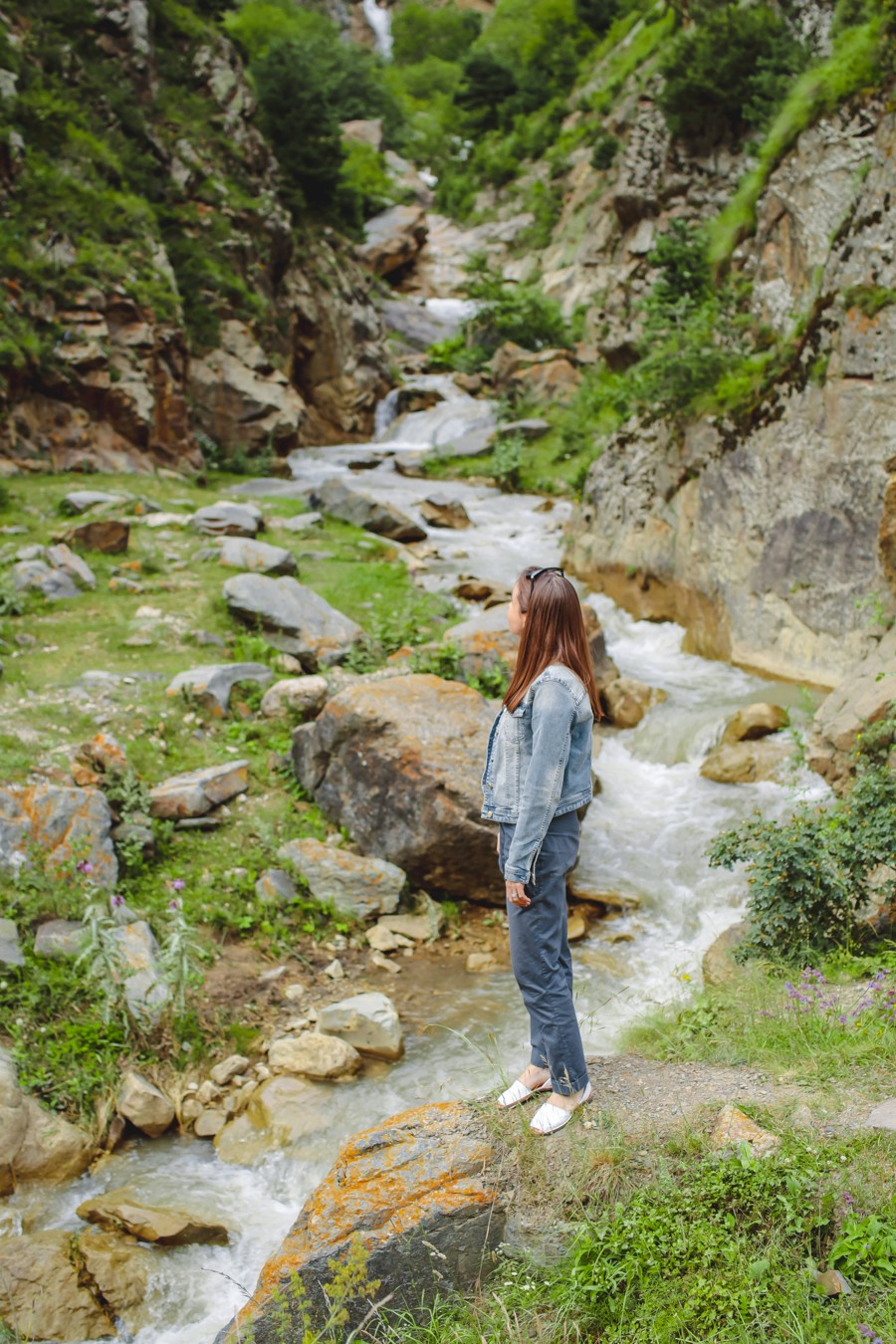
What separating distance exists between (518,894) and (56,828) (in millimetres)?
4327

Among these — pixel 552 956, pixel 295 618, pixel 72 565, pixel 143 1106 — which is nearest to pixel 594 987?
pixel 143 1106

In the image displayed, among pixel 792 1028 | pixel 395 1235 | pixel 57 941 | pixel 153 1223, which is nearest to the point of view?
pixel 395 1235

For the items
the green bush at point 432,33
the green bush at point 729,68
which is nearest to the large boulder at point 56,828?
the green bush at point 729,68

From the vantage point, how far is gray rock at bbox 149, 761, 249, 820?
7234 millimetres

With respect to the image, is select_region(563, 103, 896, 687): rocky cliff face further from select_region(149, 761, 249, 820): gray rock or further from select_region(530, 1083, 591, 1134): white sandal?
select_region(530, 1083, 591, 1134): white sandal

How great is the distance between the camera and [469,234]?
40.5 m

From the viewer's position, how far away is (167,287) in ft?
63.5

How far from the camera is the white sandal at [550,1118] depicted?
335 cm

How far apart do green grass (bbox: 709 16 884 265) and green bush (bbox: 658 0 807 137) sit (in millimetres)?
6426

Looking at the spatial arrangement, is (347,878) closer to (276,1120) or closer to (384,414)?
(276,1120)

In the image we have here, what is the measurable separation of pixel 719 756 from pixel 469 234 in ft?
124

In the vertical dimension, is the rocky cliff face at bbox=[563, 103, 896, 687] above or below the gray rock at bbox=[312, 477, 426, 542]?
above

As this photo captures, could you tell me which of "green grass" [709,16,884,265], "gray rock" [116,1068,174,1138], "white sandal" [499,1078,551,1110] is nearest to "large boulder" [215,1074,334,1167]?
"gray rock" [116,1068,174,1138]

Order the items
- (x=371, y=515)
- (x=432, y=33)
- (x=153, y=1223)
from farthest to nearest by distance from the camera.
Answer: (x=432, y=33) → (x=371, y=515) → (x=153, y=1223)
